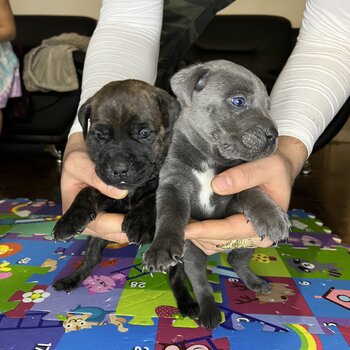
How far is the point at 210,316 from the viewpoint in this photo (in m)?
1.45

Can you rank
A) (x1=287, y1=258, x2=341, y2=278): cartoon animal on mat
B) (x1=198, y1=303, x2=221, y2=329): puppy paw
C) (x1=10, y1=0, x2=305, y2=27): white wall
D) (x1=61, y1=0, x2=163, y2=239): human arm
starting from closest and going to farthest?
(x1=198, y1=303, x2=221, y2=329): puppy paw → (x1=61, y1=0, x2=163, y2=239): human arm → (x1=287, y1=258, x2=341, y2=278): cartoon animal on mat → (x1=10, y1=0, x2=305, y2=27): white wall

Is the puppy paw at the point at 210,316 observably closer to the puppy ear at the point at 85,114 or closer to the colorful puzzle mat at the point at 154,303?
the colorful puzzle mat at the point at 154,303

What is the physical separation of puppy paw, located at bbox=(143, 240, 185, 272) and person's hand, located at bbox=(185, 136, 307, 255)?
0.12m

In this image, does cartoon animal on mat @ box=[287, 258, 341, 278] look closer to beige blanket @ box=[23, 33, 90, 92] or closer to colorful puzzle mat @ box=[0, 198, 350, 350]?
colorful puzzle mat @ box=[0, 198, 350, 350]

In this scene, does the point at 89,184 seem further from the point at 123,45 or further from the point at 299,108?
the point at 299,108

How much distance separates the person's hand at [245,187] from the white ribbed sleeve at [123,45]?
0.62 meters

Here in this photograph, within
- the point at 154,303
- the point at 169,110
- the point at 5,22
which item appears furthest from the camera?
the point at 5,22

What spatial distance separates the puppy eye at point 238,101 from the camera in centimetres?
126

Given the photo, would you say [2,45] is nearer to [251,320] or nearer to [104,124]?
[104,124]

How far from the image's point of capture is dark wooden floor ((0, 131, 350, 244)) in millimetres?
2980

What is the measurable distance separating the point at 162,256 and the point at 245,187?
0.32m

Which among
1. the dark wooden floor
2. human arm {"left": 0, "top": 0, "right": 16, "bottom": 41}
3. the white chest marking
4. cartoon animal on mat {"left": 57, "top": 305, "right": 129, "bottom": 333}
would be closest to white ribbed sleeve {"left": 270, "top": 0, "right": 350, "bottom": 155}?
the white chest marking

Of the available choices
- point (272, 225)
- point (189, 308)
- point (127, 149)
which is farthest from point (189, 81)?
point (189, 308)

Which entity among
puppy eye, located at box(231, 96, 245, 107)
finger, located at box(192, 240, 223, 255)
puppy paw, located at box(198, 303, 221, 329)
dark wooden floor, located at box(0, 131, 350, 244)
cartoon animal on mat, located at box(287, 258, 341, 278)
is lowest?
dark wooden floor, located at box(0, 131, 350, 244)
